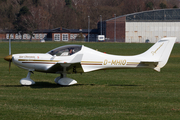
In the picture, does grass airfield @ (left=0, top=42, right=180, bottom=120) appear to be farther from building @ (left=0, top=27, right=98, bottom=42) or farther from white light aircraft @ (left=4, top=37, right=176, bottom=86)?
building @ (left=0, top=27, right=98, bottom=42)

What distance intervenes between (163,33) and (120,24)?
39.0ft

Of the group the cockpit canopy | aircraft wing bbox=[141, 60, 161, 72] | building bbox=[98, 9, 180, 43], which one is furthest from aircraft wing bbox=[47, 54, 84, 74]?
building bbox=[98, 9, 180, 43]

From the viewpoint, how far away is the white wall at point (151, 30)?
8144 centimetres

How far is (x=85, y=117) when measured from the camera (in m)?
7.64

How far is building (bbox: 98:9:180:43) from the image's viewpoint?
81375 millimetres

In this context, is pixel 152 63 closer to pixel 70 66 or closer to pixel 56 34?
pixel 70 66

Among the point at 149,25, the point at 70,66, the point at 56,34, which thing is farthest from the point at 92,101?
the point at 56,34

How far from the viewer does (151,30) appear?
8225 cm

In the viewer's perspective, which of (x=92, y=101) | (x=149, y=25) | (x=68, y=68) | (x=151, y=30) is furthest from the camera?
(x=151, y=30)

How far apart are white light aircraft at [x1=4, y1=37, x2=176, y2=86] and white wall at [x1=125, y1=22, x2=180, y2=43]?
7080 centimetres

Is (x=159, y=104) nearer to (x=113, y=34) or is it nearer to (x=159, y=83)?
(x=159, y=83)

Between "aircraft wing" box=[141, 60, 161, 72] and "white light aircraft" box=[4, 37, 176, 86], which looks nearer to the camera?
"white light aircraft" box=[4, 37, 176, 86]

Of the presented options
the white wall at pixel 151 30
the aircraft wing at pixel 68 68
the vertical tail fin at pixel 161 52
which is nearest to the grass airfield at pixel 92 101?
the aircraft wing at pixel 68 68

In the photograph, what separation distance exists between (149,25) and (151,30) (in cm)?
153
